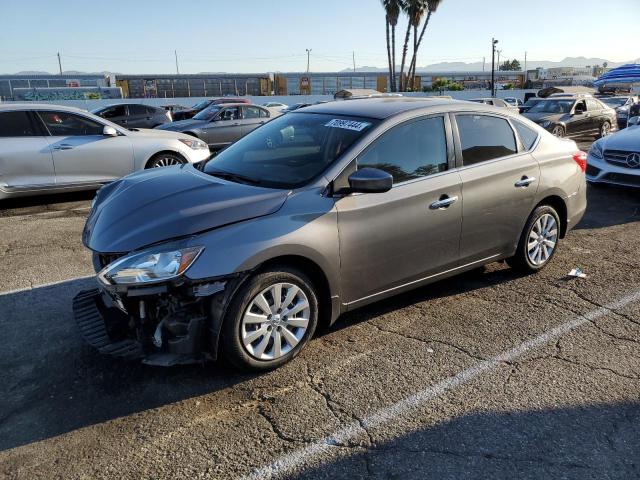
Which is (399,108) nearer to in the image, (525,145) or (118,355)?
(525,145)

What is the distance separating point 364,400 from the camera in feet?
10.5

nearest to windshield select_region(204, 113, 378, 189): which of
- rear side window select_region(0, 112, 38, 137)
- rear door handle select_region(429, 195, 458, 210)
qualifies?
rear door handle select_region(429, 195, 458, 210)

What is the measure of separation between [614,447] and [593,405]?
1.28 ft

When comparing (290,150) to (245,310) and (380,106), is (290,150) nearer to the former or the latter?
(380,106)

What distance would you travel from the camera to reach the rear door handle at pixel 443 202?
409 cm

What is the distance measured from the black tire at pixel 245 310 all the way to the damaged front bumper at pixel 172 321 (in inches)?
2.4

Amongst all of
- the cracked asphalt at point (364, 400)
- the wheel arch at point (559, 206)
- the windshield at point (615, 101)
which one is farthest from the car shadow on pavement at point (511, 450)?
the windshield at point (615, 101)

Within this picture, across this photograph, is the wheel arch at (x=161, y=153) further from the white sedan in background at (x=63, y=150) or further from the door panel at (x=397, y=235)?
the door panel at (x=397, y=235)

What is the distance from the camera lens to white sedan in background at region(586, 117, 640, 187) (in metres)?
8.14

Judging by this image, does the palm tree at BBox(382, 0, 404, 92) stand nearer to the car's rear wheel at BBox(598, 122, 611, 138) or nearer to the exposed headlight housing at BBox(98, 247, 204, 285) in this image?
the car's rear wheel at BBox(598, 122, 611, 138)

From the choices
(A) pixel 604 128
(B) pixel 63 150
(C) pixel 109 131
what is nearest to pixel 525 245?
(C) pixel 109 131

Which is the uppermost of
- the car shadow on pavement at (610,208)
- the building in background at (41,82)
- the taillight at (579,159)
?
the building in background at (41,82)

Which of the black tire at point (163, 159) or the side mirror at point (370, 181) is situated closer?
the side mirror at point (370, 181)

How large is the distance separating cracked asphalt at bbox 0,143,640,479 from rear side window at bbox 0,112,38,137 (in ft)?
13.2
